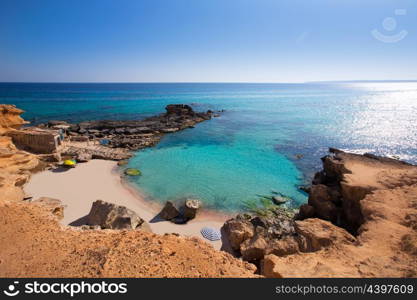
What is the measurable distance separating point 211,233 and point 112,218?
18.6 feet

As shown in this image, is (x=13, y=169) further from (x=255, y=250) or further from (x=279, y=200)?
(x=279, y=200)

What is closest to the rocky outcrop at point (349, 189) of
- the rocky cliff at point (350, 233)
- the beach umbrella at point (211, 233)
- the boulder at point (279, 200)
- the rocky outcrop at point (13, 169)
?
the rocky cliff at point (350, 233)

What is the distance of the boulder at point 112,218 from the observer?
10.7 metres

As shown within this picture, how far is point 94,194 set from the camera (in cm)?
1521

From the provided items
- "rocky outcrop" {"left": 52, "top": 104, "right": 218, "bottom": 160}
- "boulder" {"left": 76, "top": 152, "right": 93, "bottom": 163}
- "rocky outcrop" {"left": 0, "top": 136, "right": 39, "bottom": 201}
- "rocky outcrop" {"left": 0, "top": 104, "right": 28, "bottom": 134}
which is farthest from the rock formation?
"rocky outcrop" {"left": 0, "top": 104, "right": 28, "bottom": 134}

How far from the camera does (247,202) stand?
16.1 metres

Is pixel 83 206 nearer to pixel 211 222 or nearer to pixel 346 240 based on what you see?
pixel 211 222

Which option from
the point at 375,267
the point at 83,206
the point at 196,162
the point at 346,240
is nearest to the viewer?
the point at 375,267

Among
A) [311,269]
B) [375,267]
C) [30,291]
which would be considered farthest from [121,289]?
[375,267]

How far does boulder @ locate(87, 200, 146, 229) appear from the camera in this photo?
10.7m

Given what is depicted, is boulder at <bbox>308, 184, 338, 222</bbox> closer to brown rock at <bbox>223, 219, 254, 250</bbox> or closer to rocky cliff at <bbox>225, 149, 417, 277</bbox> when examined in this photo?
rocky cliff at <bbox>225, 149, 417, 277</bbox>

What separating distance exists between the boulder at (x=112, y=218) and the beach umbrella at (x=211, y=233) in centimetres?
355

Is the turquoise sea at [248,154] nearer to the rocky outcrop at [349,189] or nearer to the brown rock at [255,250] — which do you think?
the rocky outcrop at [349,189]

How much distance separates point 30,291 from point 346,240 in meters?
9.18
